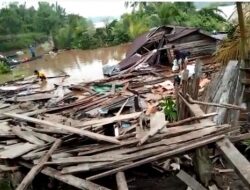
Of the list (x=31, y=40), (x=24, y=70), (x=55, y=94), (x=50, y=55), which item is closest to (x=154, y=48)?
(x=55, y=94)

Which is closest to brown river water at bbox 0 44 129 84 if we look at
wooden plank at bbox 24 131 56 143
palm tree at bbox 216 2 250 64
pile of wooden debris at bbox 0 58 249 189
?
palm tree at bbox 216 2 250 64

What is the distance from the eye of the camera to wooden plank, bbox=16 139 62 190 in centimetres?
414

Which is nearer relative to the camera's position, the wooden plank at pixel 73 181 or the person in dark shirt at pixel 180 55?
the wooden plank at pixel 73 181

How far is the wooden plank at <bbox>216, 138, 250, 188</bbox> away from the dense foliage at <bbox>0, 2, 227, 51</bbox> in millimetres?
19830

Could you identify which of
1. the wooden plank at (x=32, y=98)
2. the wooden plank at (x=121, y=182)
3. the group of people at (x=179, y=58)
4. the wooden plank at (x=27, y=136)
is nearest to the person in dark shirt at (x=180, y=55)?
the group of people at (x=179, y=58)

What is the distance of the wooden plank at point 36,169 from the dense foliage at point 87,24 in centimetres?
1917

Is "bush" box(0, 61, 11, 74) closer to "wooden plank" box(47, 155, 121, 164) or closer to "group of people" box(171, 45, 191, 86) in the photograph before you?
"group of people" box(171, 45, 191, 86)

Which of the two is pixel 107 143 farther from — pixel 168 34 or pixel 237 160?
pixel 168 34

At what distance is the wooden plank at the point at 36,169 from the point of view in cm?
414

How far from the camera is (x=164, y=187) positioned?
5035 millimetres

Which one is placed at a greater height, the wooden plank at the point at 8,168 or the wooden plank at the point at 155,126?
the wooden plank at the point at 155,126

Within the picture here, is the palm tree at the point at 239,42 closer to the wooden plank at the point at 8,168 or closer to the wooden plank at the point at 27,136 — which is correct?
the wooden plank at the point at 27,136

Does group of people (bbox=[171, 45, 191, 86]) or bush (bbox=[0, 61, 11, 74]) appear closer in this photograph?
group of people (bbox=[171, 45, 191, 86])

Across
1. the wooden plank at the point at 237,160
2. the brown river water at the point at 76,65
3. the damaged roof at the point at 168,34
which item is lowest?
the brown river water at the point at 76,65
